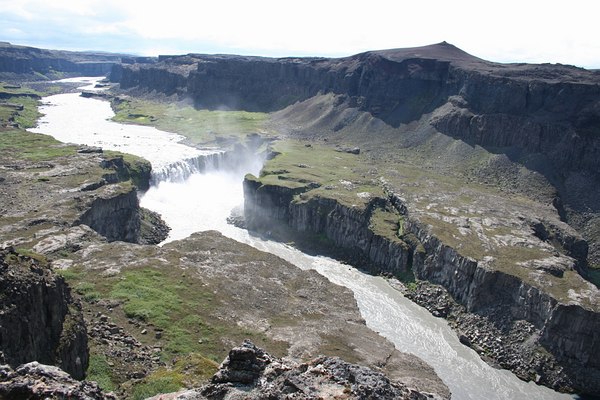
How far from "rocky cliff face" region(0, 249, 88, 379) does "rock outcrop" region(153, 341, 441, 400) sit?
944 centimetres

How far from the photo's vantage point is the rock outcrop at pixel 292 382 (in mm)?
19766

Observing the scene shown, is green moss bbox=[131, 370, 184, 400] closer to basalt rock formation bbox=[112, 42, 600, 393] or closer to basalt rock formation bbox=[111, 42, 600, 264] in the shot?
basalt rock formation bbox=[112, 42, 600, 393]

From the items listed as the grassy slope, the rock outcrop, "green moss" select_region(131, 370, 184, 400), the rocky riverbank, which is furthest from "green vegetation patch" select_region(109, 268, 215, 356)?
the grassy slope

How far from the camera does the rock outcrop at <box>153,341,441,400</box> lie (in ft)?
64.8

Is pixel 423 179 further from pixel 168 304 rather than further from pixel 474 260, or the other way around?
pixel 168 304

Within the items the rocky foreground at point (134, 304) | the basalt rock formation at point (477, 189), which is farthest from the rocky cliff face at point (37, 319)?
the basalt rock formation at point (477, 189)

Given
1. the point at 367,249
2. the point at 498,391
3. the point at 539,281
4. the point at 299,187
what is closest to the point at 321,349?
the point at 498,391

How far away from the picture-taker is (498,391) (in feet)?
173

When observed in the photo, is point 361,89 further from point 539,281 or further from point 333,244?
point 539,281

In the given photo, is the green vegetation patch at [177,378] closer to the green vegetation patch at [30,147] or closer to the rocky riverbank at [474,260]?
the rocky riverbank at [474,260]

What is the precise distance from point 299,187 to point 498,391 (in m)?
56.2

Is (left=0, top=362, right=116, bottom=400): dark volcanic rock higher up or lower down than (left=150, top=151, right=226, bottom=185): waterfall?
higher up

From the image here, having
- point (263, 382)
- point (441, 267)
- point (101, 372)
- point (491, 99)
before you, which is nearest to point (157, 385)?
point (101, 372)

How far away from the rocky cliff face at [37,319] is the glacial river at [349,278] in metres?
36.8
